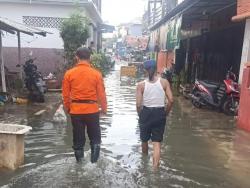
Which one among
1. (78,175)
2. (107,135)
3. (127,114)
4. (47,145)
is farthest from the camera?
(127,114)

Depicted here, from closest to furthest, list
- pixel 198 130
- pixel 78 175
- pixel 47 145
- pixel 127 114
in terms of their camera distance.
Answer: pixel 78 175, pixel 47 145, pixel 198 130, pixel 127 114

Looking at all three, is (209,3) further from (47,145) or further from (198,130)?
(47,145)

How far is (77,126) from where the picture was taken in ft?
20.7

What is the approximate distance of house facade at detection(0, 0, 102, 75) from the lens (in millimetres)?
19688

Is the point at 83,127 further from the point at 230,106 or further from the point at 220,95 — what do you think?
the point at 220,95

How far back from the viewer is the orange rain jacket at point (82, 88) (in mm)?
6152

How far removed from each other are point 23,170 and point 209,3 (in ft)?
32.5

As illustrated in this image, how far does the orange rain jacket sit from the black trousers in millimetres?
80

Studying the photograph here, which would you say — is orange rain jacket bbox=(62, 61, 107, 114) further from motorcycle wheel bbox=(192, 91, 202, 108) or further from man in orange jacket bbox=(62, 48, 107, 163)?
motorcycle wheel bbox=(192, 91, 202, 108)

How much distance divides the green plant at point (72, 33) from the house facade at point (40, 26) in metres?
1.25

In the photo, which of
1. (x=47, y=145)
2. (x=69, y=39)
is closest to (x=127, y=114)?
(x=47, y=145)

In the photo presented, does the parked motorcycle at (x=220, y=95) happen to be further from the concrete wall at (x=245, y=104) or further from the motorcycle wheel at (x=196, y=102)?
the concrete wall at (x=245, y=104)

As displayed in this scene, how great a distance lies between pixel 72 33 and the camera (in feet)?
59.2

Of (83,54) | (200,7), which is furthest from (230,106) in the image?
(83,54)
